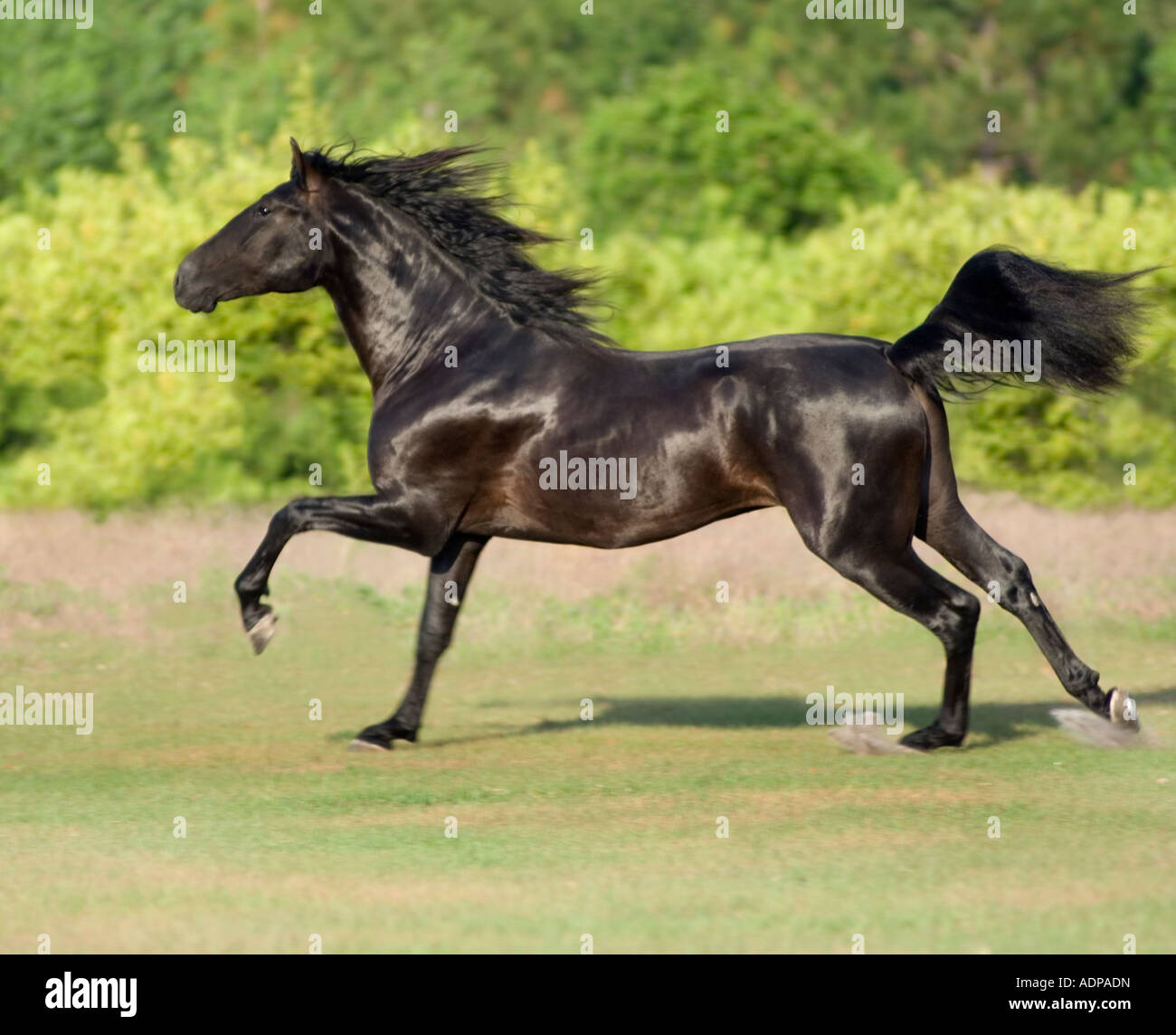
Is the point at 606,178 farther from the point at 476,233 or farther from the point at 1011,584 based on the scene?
the point at 1011,584

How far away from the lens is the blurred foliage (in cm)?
1482

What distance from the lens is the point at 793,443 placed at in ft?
23.6

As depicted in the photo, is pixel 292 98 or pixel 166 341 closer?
pixel 166 341

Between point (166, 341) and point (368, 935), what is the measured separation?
35.4 ft

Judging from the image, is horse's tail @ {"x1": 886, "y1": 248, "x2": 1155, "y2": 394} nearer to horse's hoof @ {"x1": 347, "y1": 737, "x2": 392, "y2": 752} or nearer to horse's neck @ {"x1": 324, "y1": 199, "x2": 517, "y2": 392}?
horse's neck @ {"x1": 324, "y1": 199, "x2": 517, "y2": 392}

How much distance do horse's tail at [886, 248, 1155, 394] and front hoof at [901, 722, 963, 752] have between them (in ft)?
4.83

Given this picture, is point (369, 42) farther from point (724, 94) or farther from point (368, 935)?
point (368, 935)

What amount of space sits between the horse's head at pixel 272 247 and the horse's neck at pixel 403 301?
0.12m

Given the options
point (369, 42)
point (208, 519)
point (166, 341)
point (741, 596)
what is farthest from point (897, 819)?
point (369, 42)

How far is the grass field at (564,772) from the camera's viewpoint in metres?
4.98

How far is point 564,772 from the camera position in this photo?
7.28 metres

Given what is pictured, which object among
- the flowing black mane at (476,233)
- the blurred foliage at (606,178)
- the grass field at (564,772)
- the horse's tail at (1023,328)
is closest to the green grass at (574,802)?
the grass field at (564,772)

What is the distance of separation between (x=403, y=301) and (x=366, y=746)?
1992mm

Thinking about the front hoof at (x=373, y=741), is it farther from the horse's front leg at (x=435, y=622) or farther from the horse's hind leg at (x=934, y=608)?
the horse's hind leg at (x=934, y=608)
